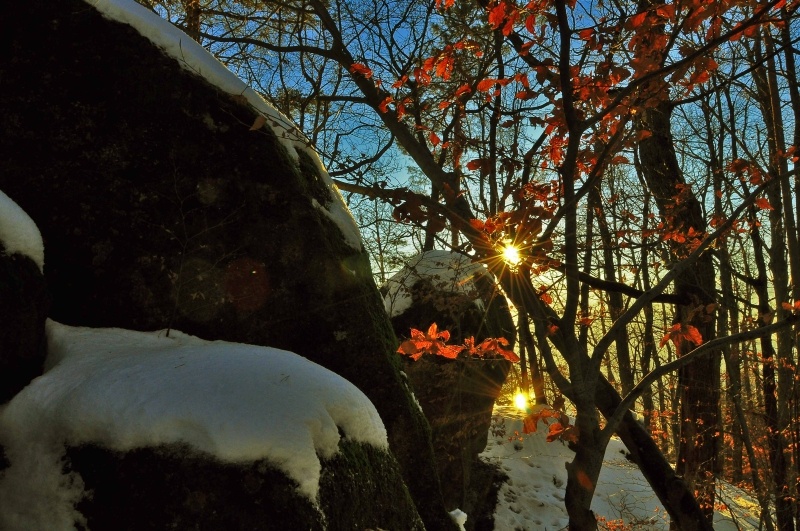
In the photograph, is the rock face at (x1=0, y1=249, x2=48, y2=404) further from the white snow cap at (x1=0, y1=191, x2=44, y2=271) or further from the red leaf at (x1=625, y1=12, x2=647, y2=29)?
the red leaf at (x1=625, y1=12, x2=647, y2=29)

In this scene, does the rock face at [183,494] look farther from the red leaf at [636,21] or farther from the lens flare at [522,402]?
the lens flare at [522,402]

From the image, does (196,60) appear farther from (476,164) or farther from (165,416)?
(165,416)

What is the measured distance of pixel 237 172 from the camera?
2.90 metres

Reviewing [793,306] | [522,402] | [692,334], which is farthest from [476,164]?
[522,402]

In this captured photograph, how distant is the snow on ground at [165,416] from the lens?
158cm

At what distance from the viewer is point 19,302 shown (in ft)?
6.04

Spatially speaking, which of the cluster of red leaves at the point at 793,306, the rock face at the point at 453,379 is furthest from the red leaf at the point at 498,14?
the rock face at the point at 453,379

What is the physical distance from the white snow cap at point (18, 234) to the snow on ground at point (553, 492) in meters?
6.59

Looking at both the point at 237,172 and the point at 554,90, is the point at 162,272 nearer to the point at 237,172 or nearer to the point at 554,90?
the point at 237,172

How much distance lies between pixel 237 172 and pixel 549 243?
5.98 feet

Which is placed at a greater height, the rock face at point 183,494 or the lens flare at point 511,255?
the lens flare at point 511,255

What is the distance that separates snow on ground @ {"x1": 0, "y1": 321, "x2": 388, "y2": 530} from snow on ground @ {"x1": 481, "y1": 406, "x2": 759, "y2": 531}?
6093mm

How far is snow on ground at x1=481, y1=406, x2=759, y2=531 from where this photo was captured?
724 centimetres

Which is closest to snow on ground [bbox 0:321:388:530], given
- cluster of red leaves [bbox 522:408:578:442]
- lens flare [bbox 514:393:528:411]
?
cluster of red leaves [bbox 522:408:578:442]
